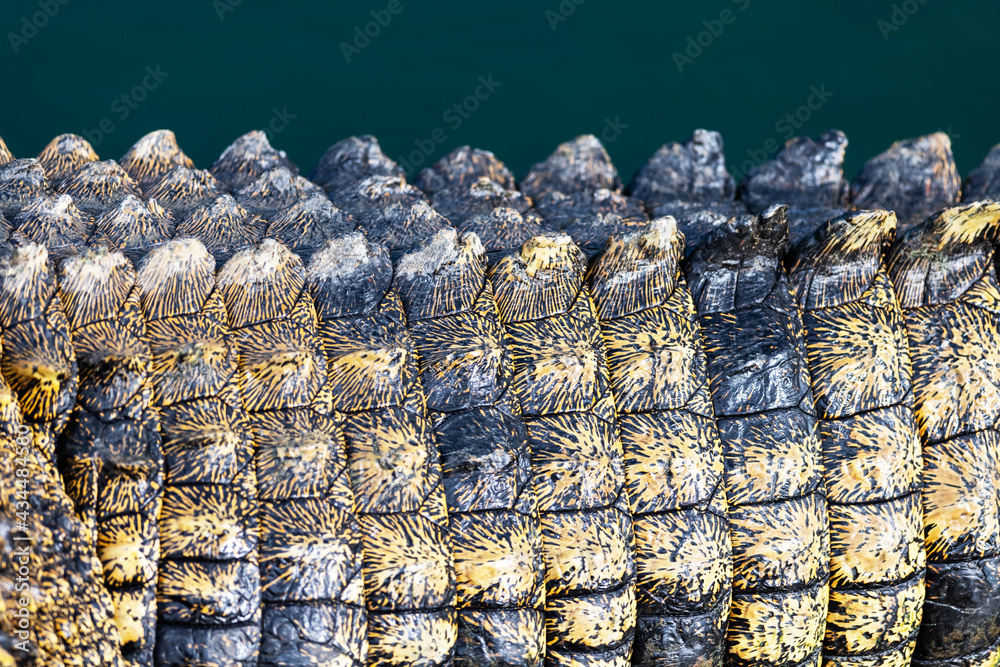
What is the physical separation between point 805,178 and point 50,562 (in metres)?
1.92

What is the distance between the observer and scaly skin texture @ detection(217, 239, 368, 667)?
1538 millimetres

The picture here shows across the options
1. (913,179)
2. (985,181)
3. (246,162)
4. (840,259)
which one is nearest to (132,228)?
(246,162)

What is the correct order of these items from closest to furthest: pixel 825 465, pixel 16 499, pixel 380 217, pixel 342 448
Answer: pixel 16 499 < pixel 342 448 < pixel 825 465 < pixel 380 217

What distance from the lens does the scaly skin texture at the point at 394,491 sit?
1.59 meters

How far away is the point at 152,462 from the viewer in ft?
4.92

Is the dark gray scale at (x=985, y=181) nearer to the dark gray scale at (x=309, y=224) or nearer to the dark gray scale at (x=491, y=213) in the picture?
the dark gray scale at (x=491, y=213)

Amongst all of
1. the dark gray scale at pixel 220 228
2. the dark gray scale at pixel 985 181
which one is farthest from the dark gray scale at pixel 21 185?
the dark gray scale at pixel 985 181

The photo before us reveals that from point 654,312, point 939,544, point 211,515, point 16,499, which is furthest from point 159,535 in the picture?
point 939,544

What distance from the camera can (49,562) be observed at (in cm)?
136

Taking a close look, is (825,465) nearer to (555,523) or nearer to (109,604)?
(555,523)

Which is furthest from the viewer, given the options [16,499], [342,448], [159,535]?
[342,448]

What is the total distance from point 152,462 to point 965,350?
1496 mm

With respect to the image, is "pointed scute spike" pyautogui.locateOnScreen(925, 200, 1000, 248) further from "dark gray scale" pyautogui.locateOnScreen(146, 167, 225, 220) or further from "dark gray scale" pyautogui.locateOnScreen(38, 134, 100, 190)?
"dark gray scale" pyautogui.locateOnScreen(38, 134, 100, 190)

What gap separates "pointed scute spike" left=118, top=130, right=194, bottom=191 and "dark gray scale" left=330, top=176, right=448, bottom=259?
37 centimetres
